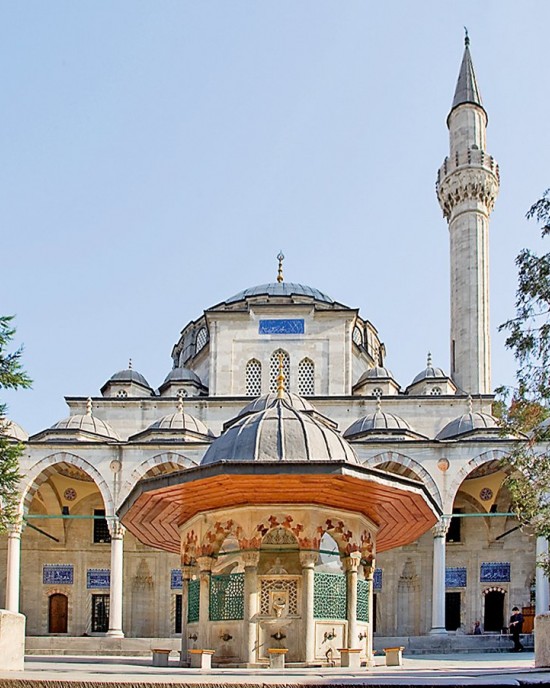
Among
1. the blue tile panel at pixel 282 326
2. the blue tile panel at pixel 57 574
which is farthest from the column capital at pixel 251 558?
the blue tile panel at pixel 282 326

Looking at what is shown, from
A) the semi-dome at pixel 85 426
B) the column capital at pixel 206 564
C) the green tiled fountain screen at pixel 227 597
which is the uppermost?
the semi-dome at pixel 85 426

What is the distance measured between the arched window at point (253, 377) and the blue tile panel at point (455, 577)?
657 centimetres

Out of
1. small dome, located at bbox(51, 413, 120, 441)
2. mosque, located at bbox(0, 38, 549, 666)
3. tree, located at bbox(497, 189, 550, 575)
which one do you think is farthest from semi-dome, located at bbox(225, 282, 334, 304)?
tree, located at bbox(497, 189, 550, 575)

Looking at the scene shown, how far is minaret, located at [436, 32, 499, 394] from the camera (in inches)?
1133

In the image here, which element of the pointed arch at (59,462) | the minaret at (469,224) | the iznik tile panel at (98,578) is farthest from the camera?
the minaret at (469,224)

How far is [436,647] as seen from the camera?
19.2 m

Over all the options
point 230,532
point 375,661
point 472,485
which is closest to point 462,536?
point 472,485

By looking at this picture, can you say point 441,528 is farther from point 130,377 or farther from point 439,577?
point 130,377

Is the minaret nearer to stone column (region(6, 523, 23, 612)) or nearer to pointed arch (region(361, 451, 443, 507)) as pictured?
pointed arch (region(361, 451, 443, 507))

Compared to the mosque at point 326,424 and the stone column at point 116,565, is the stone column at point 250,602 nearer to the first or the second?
the mosque at point 326,424

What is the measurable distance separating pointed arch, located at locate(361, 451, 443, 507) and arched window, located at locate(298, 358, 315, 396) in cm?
470

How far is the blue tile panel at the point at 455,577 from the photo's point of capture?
2423cm

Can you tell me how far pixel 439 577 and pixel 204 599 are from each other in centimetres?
1269

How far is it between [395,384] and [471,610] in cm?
637
